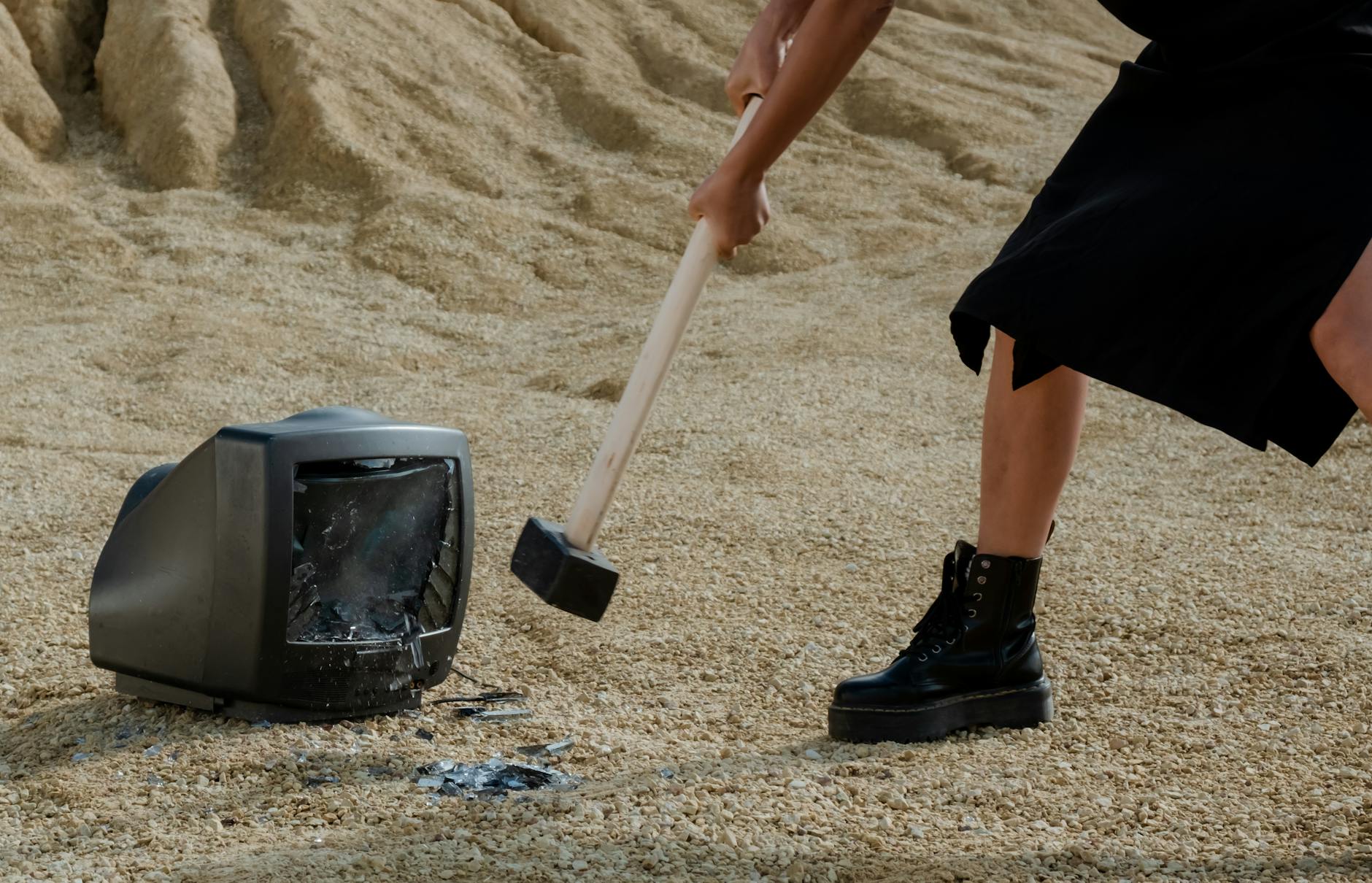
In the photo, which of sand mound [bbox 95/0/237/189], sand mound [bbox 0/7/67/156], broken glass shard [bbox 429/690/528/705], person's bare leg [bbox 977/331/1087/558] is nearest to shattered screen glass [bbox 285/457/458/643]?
broken glass shard [bbox 429/690/528/705]

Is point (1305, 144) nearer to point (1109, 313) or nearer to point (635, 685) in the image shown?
point (1109, 313)

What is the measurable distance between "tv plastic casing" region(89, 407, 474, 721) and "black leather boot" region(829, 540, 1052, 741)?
0.71 metres

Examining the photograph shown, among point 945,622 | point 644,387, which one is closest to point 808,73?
point 644,387

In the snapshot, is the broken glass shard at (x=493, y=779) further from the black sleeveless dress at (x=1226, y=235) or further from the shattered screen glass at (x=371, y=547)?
the black sleeveless dress at (x=1226, y=235)

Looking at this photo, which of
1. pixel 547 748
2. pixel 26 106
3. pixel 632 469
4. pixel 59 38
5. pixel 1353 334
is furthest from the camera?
pixel 59 38

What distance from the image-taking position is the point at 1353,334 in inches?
57.3

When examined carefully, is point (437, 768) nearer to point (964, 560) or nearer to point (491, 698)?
point (491, 698)

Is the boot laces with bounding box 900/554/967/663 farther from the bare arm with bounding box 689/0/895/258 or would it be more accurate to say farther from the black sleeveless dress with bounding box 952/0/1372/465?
the bare arm with bounding box 689/0/895/258

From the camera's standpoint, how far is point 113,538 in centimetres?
212

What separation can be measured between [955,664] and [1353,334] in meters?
0.85

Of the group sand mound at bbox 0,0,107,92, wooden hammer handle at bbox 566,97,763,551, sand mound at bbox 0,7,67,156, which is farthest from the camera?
sand mound at bbox 0,0,107,92

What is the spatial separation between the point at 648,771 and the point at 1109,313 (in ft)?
3.15

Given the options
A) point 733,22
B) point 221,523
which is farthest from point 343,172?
point 221,523

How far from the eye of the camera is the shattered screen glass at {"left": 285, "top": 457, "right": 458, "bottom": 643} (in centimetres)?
197
